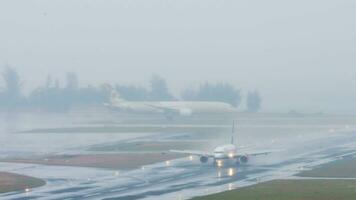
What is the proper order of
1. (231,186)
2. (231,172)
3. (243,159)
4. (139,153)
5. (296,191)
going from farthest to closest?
(139,153) → (243,159) → (231,172) → (231,186) → (296,191)

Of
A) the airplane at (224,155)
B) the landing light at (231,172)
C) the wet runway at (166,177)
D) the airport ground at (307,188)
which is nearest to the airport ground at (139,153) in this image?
the wet runway at (166,177)

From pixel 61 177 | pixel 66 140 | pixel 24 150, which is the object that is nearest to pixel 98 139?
pixel 66 140

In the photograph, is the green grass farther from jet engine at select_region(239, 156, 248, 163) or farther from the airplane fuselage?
jet engine at select_region(239, 156, 248, 163)

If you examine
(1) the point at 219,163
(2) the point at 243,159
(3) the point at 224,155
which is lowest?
(1) the point at 219,163

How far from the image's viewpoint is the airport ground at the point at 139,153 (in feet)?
243

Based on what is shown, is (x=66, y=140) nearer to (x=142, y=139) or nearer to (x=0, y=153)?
(x=142, y=139)

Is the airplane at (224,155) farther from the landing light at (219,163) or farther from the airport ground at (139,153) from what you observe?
the airport ground at (139,153)

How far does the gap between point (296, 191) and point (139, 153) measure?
45543mm

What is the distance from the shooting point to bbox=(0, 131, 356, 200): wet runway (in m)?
68.5

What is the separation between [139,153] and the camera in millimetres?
110250

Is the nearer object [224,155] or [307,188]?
[307,188]

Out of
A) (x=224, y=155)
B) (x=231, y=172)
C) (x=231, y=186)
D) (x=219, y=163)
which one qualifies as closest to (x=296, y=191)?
(x=231, y=186)

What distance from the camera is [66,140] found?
138500mm

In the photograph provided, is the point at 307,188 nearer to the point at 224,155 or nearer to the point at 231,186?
the point at 231,186
